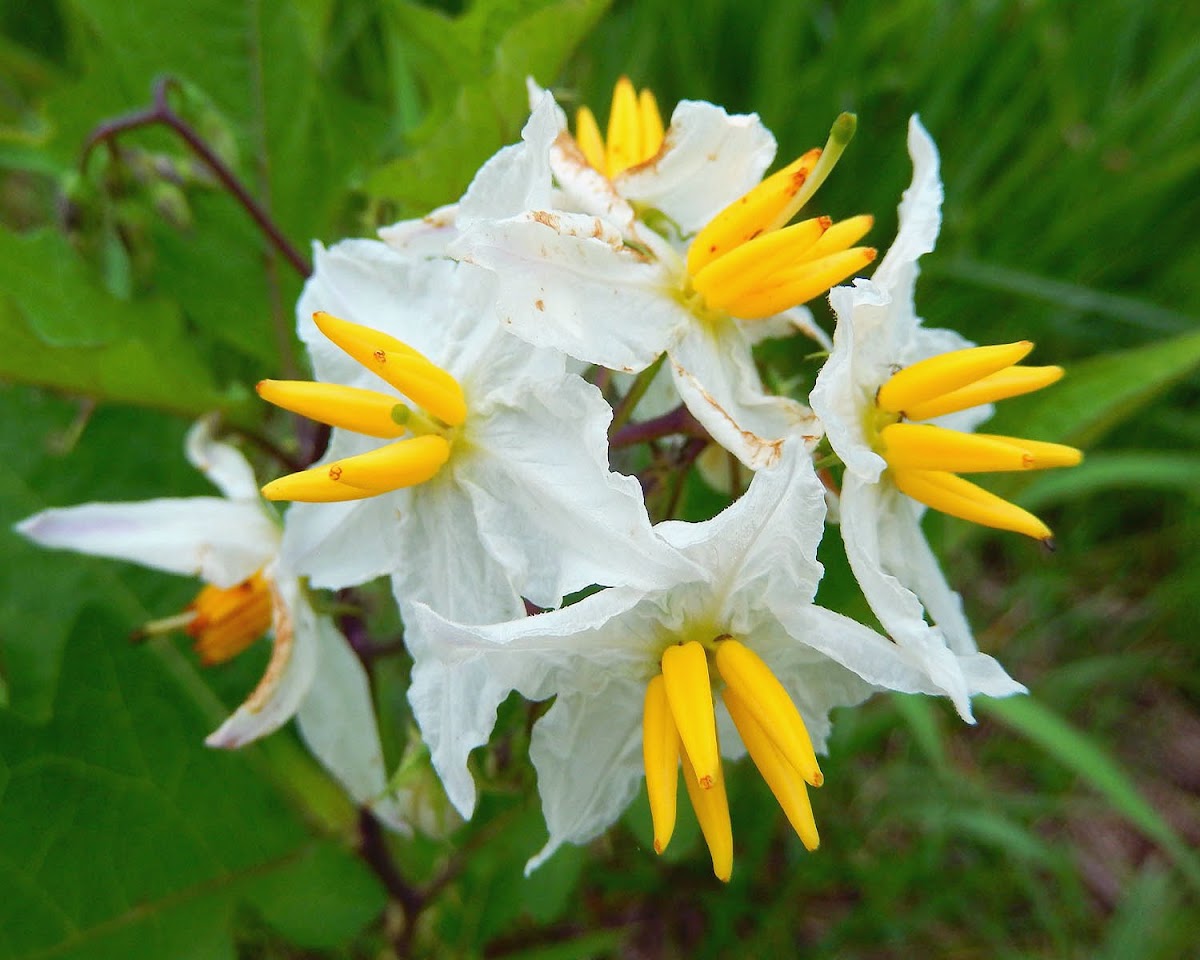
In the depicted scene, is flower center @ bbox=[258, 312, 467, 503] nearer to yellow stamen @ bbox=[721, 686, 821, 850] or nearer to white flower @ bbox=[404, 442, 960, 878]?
white flower @ bbox=[404, 442, 960, 878]

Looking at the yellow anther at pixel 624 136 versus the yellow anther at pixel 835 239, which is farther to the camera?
the yellow anther at pixel 624 136

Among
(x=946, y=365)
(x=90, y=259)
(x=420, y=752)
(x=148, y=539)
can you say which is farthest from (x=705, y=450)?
(x=90, y=259)

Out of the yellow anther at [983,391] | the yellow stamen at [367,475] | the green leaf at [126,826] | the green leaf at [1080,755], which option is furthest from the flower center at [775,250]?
the green leaf at [1080,755]

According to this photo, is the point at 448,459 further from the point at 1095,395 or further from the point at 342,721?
the point at 1095,395

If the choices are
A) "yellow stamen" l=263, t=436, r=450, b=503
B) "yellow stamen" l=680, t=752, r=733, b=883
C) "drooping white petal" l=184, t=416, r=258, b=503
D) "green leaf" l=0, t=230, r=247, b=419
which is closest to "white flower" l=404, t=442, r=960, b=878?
"yellow stamen" l=680, t=752, r=733, b=883

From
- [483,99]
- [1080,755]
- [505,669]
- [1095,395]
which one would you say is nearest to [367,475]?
[505,669]

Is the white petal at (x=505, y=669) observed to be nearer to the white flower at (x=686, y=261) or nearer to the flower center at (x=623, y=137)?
the white flower at (x=686, y=261)
